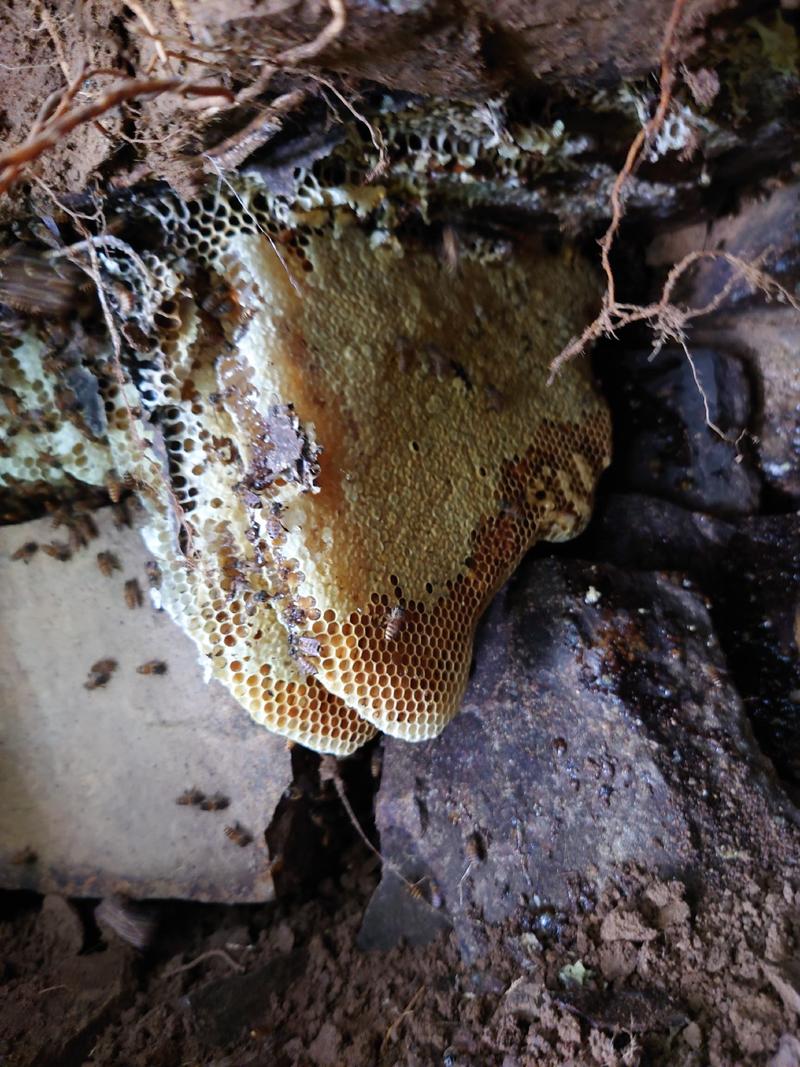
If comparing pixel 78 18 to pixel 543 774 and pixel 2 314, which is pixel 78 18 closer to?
pixel 2 314

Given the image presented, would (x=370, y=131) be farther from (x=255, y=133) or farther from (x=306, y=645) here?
(x=306, y=645)

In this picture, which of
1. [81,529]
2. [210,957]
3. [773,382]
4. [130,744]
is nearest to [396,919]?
[210,957]

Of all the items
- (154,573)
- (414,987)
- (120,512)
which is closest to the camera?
(414,987)

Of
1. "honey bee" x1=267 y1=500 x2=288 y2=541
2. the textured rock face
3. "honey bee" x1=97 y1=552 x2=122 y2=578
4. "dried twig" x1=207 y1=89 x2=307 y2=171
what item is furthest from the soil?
"dried twig" x1=207 y1=89 x2=307 y2=171

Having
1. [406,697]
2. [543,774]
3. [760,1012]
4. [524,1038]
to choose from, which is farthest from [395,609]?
[760,1012]

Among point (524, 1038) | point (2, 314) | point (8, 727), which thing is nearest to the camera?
point (524, 1038)

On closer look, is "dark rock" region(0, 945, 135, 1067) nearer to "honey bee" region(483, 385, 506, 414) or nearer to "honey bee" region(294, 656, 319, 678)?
"honey bee" region(294, 656, 319, 678)
